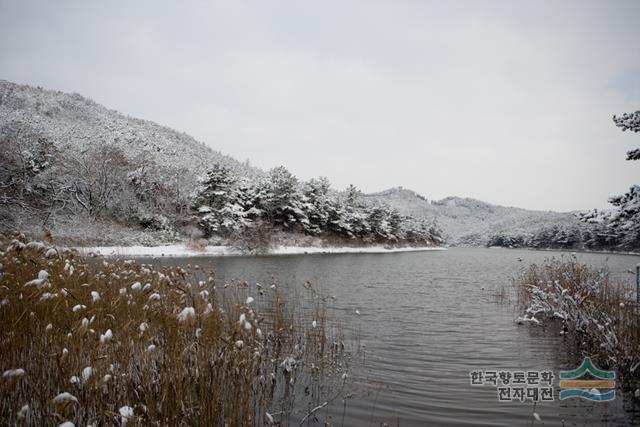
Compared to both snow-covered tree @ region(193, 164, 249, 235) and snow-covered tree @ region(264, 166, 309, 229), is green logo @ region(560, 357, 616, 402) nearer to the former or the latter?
snow-covered tree @ region(193, 164, 249, 235)

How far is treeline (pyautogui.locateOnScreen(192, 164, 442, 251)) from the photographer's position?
39.9 meters

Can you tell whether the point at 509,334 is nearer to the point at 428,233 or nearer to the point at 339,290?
the point at 339,290

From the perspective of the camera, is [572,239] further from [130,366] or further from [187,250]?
[130,366]

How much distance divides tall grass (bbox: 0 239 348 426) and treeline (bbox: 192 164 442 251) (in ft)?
107

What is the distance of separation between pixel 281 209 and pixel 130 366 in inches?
1716

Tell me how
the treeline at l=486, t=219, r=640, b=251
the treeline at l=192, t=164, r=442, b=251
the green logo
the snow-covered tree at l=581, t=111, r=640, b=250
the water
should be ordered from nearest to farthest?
1. the water
2. the green logo
3. the snow-covered tree at l=581, t=111, r=640, b=250
4. the treeline at l=192, t=164, r=442, b=251
5. the treeline at l=486, t=219, r=640, b=251

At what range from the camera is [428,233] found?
95312 mm

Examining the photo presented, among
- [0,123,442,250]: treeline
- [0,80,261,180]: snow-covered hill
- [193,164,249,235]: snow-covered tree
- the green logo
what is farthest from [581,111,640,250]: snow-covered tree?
[0,80,261,180]: snow-covered hill

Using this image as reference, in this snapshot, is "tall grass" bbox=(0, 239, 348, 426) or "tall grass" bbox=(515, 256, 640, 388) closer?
"tall grass" bbox=(0, 239, 348, 426)

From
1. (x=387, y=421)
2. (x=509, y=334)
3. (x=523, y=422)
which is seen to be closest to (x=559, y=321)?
(x=509, y=334)

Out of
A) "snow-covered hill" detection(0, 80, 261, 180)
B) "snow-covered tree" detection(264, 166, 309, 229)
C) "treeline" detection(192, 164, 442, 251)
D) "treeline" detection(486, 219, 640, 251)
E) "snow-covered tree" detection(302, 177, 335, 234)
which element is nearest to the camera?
"treeline" detection(192, 164, 442, 251)

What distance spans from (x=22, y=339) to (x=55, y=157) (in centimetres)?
4449

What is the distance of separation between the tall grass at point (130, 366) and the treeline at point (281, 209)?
32567 millimetres

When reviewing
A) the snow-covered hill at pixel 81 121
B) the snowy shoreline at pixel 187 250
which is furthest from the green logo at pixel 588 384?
the snow-covered hill at pixel 81 121
